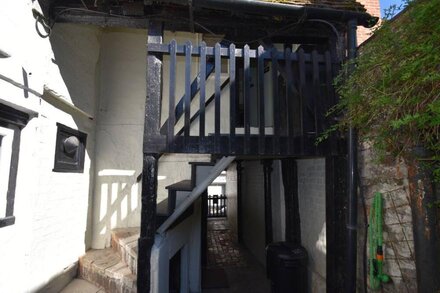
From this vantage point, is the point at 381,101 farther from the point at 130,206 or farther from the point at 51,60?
the point at 130,206

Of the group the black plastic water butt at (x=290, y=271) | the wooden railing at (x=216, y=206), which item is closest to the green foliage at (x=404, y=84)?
the black plastic water butt at (x=290, y=271)

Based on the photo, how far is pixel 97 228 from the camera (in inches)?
182

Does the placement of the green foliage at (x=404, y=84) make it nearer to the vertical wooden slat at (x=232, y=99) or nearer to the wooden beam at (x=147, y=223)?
the vertical wooden slat at (x=232, y=99)

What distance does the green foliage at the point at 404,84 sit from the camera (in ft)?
5.81

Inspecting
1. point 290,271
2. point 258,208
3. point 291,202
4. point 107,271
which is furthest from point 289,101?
point 258,208

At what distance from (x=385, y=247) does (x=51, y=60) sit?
4.45 m

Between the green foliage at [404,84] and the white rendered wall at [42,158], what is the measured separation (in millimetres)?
3221

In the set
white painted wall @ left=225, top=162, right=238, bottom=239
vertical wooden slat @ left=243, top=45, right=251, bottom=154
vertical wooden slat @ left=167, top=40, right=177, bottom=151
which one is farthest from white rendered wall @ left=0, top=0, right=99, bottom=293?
white painted wall @ left=225, top=162, right=238, bottom=239

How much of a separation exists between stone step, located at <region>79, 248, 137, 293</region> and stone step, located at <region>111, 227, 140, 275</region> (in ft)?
0.24

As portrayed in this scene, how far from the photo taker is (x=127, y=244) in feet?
12.7

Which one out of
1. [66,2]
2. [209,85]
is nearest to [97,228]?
[209,85]

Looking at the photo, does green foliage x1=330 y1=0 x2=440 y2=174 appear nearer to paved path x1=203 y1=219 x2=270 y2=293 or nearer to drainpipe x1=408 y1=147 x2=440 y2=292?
drainpipe x1=408 y1=147 x2=440 y2=292

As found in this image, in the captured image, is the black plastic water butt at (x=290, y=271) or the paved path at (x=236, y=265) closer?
the black plastic water butt at (x=290, y=271)

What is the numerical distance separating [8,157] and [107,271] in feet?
6.10
